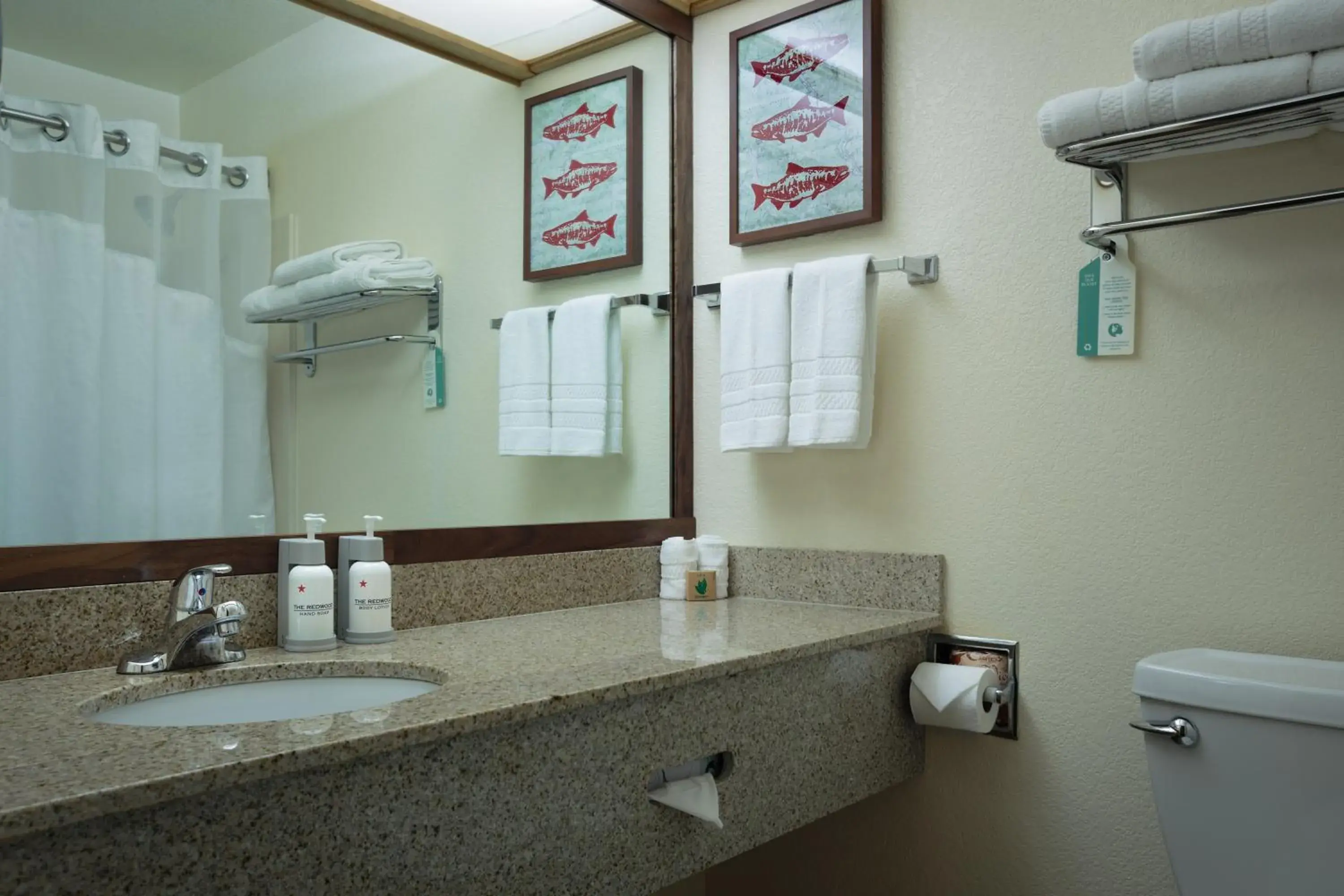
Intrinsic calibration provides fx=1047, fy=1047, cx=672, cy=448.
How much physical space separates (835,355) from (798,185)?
0.37m

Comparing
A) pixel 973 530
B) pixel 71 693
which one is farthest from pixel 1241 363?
pixel 71 693

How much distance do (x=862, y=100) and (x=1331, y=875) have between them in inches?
52.6

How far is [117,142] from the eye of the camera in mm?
1332

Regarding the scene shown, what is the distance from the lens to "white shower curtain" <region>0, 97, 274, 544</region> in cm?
125

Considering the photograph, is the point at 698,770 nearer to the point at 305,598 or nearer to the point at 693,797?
the point at 693,797

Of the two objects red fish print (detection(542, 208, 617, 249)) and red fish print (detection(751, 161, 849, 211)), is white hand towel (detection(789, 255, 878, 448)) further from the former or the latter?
red fish print (detection(542, 208, 617, 249))

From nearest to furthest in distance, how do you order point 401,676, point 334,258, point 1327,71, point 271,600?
point 1327,71
point 401,676
point 271,600
point 334,258

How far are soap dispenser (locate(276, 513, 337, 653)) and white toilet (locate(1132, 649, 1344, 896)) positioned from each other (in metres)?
1.08

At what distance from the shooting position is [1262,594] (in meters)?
1.44

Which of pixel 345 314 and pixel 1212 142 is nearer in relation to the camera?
pixel 1212 142

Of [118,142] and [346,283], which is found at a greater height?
[118,142]

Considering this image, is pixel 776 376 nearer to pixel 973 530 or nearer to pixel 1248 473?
pixel 973 530

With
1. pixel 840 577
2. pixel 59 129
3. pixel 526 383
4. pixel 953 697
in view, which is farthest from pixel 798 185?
pixel 59 129

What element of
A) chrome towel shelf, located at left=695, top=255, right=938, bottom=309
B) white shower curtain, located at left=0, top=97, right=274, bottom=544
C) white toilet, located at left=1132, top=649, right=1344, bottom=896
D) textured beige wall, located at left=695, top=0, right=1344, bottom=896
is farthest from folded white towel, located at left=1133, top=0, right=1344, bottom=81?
white shower curtain, located at left=0, top=97, right=274, bottom=544
